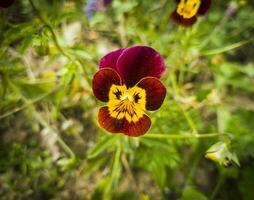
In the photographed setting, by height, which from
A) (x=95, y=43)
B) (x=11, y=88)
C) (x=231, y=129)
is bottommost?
(x=231, y=129)

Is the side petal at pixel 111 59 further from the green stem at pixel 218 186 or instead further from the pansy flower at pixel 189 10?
the green stem at pixel 218 186

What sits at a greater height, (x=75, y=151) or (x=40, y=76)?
(x=40, y=76)

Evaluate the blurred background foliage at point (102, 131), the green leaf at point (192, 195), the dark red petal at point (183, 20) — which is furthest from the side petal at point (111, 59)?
the green leaf at point (192, 195)

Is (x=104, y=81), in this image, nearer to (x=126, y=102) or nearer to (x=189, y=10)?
(x=126, y=102)

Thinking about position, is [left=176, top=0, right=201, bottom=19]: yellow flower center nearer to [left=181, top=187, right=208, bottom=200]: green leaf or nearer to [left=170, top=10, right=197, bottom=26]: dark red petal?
[left=170, top=10, right=197, bottom=26]: dark red petal

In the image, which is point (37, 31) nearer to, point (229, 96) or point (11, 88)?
point (11, 88)

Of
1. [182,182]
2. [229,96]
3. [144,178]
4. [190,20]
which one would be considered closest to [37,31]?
[190,20]
